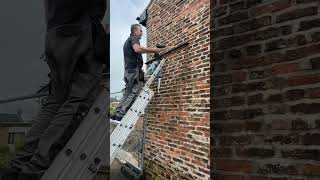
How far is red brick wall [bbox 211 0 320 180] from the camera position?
2.29m

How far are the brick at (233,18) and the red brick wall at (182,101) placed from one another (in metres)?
3.95

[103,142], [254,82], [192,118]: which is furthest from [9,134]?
[192,118]

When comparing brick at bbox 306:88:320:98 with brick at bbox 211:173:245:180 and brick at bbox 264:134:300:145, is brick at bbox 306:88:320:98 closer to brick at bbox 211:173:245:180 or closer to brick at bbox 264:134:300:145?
brick at bbox 264:134:300:145

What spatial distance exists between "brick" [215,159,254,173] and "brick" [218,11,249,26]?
890 mm

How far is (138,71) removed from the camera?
6.91 m

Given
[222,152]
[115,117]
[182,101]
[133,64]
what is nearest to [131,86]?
[133,64]

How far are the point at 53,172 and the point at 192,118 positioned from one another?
5.35 metres

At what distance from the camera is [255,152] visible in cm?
244

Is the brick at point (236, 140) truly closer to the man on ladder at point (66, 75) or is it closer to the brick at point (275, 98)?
the brick at point (275, 98)

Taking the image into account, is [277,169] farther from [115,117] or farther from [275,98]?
[115,117]

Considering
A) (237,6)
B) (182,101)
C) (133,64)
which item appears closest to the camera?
(237,6)

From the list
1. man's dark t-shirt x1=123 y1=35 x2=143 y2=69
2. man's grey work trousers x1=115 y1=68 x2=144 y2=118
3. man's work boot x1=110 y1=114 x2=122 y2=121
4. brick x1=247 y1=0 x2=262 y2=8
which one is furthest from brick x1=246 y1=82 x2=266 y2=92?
man's dark t-shirt x1=123 y1=35 x2=143 y2=69

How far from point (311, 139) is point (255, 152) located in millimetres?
335

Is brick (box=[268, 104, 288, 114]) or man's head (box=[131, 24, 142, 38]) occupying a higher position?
man's head (box=[131, 24, 142, 38])
